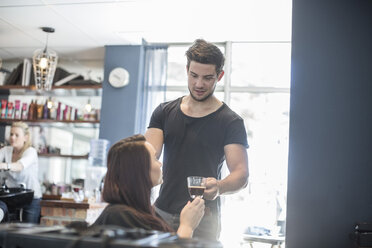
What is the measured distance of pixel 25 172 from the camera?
14.8 ft

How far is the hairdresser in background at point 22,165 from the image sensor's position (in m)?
4.44

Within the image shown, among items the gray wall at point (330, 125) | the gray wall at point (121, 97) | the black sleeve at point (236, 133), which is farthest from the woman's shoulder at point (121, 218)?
the gray wall at point (121, 97)

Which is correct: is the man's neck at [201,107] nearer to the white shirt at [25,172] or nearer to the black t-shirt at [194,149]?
the black t-shirt at [194,149]

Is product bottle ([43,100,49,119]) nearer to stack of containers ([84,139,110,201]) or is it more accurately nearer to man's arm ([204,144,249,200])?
stack of containers ([84,139,110,201])

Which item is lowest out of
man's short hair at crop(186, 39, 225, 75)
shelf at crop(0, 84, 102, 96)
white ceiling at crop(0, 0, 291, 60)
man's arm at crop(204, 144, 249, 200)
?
man's arm at crop(204, 144, 249, 200)

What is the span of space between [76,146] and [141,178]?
17.5 feet

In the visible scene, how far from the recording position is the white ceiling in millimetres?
4672

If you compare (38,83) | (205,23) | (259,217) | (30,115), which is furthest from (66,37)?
(259,217)

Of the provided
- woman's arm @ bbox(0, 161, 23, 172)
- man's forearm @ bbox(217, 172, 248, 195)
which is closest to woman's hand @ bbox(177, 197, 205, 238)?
man's forearm @ bbox(217, 172, 248, 195)

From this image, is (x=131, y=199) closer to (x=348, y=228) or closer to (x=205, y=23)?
(x=348, y=228)

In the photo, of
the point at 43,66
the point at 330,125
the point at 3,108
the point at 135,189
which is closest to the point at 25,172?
the point at 43,66

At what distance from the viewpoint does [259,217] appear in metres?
5.94

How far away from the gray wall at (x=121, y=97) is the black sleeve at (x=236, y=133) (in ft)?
12.9

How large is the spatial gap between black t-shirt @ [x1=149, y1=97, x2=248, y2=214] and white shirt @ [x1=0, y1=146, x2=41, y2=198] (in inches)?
110
